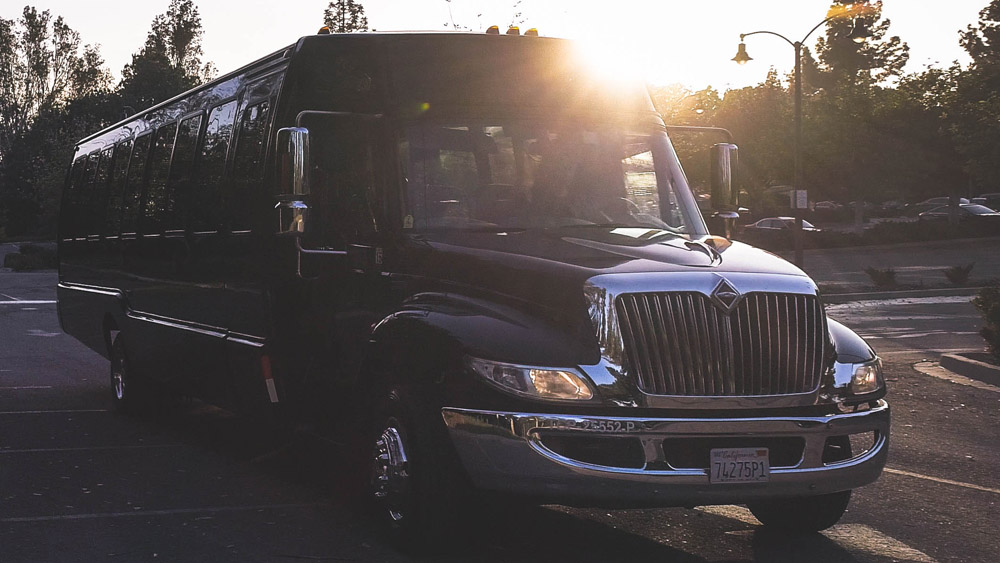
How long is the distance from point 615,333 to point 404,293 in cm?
145

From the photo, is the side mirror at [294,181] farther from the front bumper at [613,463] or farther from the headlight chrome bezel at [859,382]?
the headlight chrome bezel at [859,382]

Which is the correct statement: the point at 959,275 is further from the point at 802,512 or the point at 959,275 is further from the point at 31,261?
the point at 31,261

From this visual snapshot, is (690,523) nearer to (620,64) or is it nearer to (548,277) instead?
(548,277)

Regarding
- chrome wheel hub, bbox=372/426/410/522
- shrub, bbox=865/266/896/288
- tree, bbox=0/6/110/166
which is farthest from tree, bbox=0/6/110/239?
chrome wheel hub, bbox=372/426/410/522

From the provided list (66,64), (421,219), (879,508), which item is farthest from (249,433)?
(66,64)

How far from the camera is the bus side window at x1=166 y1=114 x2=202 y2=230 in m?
10.3

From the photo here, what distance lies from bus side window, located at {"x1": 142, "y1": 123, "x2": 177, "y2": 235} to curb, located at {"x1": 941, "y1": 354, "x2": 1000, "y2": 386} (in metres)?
8.81

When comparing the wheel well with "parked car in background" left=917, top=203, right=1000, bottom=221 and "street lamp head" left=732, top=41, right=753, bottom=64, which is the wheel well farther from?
"parked car in background" left=917, top=203, right=1000, bottom=221

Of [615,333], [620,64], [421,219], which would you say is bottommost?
Result: [615,333]

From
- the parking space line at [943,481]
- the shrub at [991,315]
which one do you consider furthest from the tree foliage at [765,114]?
the parking space line at [943,481]

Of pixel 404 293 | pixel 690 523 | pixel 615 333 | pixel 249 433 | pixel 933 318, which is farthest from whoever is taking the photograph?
pixel 933 318

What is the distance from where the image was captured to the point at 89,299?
13648 mm

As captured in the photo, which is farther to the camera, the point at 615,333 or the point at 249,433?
the point at 249,433

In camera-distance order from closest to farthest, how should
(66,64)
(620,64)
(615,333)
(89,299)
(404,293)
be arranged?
(615,333) → (404,293) → (620,64) → (89,299) → (66,64)
